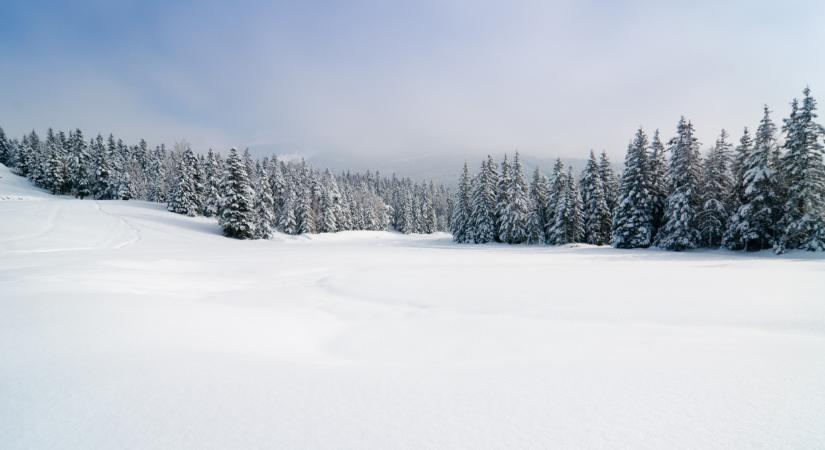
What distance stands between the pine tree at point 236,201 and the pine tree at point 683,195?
42.6m

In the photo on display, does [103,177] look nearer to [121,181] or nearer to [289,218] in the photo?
[121,181]

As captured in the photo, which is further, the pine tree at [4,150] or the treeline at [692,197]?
the pine tree at [4,150]

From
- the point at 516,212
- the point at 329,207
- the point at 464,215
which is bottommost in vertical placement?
the point at 464,215

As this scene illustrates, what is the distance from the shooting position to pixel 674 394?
3518mm

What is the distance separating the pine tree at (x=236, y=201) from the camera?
3812 cm

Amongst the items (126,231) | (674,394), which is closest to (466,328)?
(674,394)

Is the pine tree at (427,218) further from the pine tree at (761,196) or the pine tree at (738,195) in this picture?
the pine tree at (761,196)

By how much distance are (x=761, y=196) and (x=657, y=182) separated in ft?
31.2

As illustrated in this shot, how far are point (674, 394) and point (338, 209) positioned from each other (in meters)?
67.5

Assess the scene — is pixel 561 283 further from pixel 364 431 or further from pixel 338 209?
pixel 338 209

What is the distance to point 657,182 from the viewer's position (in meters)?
34.8

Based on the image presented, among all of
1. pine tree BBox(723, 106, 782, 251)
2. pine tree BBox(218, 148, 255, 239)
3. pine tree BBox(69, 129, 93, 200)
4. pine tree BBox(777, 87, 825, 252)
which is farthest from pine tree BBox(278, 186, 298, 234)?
pine tree BBox(777, 87, 825, 252)

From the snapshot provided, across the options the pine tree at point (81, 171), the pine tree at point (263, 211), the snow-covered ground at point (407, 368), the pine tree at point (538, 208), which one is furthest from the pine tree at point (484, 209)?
the pine tree at point (81, 171)

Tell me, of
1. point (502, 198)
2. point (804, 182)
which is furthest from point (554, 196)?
point (804, 182)
